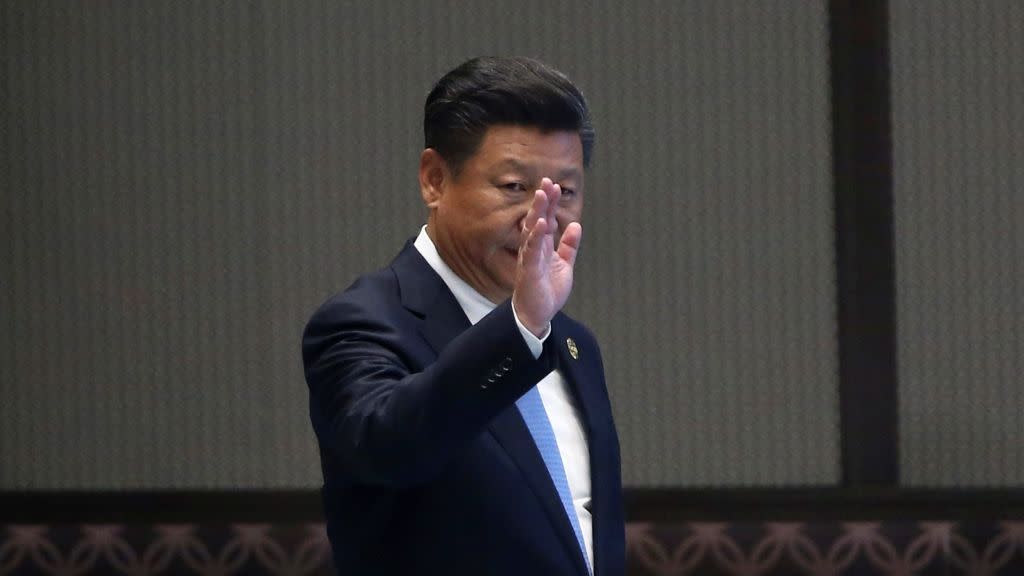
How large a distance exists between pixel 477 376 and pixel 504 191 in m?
0.41

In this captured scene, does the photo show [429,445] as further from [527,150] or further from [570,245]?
[527,150]

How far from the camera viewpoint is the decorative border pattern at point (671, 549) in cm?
492

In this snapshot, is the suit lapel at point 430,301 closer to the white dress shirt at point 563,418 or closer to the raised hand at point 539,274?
the white dress shirt at point 563,418

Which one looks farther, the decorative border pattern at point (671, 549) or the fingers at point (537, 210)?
the decorative border pattern at point (671, 549)

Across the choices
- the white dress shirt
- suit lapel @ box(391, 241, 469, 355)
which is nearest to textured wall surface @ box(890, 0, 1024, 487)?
the white dress shirt

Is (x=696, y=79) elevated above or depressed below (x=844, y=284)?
above

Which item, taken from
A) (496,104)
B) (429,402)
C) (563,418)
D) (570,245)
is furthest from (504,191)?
(429,402)

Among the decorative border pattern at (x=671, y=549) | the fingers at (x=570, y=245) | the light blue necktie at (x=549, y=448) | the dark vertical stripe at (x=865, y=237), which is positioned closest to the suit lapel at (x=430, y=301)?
the light blue necktie at (x=549, y=448)

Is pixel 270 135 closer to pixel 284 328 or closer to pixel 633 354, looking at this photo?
pixel 284 328

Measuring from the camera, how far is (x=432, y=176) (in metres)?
2.28

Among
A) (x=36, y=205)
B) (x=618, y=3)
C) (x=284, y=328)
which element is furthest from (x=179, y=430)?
(x=618, y=3)

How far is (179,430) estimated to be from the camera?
5172 mm

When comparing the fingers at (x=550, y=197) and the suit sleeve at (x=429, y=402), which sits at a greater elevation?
the fingers at (x=550, y=197)

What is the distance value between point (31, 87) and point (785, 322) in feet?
8.13
